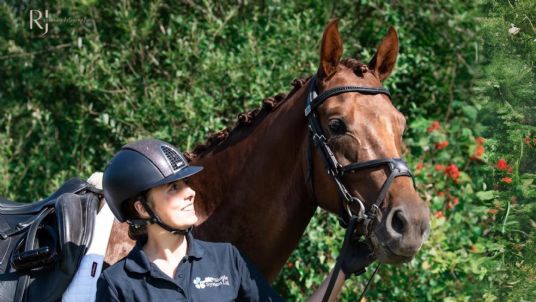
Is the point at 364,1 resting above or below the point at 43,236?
below

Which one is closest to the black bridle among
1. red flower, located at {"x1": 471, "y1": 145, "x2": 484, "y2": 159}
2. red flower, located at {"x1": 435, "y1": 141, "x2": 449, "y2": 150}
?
red flower, located at {"x1": 435, "y1": 141, "x2": 449, "y2": 150}

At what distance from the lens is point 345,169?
3.05m

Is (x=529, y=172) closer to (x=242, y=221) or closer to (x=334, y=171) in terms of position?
(x=334, y=171)

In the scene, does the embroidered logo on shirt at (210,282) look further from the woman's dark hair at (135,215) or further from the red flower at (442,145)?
the red flower at (442,145)

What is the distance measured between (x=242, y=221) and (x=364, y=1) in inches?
153

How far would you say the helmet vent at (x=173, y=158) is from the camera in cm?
282

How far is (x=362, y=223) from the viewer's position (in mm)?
2975

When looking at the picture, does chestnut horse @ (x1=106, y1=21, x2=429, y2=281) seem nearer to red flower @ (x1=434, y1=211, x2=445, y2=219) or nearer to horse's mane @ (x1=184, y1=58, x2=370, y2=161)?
horse's mane @ (x1=184, y1=58, x2=370, y2=161)

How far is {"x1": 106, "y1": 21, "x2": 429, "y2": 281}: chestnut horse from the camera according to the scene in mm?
2951

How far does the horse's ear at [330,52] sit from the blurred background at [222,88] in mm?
1759

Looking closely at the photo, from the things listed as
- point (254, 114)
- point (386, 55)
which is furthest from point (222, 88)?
point (386, 55)

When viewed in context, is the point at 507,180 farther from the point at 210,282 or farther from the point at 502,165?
the point at 210,282

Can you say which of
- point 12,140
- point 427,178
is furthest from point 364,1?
point 12,140

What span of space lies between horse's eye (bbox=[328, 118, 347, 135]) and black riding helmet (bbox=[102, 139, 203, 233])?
0.61 meters
